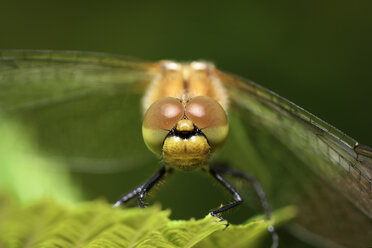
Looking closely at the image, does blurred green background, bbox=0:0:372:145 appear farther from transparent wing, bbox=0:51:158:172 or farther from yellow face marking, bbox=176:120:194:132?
yellow face marking, bbox=176:120:194:132

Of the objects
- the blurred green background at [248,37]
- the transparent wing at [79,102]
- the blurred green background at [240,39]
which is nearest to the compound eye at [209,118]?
the transparent wing at [79,102]

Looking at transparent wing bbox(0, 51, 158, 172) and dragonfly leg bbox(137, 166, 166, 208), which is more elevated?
transparent wing bbox(0, 51, 158, 172)

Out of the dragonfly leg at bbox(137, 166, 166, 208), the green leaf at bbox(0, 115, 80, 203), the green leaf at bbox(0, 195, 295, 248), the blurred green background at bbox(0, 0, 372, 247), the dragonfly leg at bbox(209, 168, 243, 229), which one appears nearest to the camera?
the green leaf at bbox(0, 195, 295, 248)

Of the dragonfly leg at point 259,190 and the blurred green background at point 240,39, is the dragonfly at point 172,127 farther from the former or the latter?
the blurred green background at point 240,39

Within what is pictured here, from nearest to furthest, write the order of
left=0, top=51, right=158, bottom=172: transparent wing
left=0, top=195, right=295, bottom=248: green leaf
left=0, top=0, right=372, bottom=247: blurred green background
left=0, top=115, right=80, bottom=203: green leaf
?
left=0, top=195, right=295, bottom=248: green leaf → left=0, top=115, right=80, bottom=203: green leaf → left=0, top=51, right=158, bottom=172: transparent wing → left=0, top=0, right=372, bottom=247: blurred green background

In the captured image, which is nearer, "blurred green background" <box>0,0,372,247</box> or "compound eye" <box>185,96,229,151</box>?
"compound eye" <box>185,96,229,151</box>

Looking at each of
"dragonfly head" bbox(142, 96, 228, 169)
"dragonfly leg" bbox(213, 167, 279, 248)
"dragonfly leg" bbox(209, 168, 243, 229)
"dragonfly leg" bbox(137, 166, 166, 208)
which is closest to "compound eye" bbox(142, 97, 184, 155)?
"dragonfly head" bbox(142, 96, 228, 169)

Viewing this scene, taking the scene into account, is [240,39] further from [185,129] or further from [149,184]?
[185,129]
